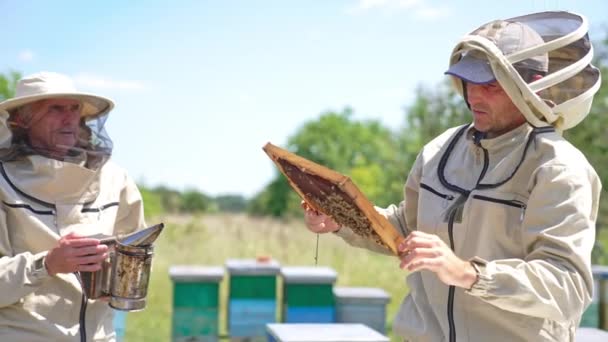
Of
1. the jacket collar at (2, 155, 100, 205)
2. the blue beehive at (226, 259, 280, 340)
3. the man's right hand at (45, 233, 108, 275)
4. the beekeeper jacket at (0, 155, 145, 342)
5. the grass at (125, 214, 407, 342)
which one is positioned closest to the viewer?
the man's right hand at (45, 233, 108, 275)

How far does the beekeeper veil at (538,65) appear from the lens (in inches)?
97.0

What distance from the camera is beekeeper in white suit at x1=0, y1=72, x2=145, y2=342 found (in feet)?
10.3

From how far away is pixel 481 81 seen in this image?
8.16ft

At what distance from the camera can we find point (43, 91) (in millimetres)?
3426

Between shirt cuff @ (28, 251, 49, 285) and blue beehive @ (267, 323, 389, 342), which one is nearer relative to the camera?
shirt cuff @ (28, 251, 49, 285)

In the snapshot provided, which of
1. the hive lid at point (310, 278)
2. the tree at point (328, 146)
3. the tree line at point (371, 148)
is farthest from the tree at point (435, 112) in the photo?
the tree at point (328, 146)

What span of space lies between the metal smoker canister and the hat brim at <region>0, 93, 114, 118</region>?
2.53 ft

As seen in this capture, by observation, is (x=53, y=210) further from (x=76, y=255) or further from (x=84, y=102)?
(x=84, y=102)

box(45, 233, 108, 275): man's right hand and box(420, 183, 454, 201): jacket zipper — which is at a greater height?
box(420, 183, 454, 201): jacket zipper

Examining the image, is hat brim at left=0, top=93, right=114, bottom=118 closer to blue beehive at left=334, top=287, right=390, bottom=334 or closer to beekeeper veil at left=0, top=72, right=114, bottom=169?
beekeeper veil at left=0, top=72, right=114, bottom=169

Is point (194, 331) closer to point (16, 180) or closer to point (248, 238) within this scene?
point (16, 180)

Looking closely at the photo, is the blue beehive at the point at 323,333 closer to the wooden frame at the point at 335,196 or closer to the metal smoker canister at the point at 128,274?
the metal smoker canister at the point at 128,274

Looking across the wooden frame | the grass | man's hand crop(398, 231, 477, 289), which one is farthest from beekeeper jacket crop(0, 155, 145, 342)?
the grass

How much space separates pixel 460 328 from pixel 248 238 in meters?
14.2
